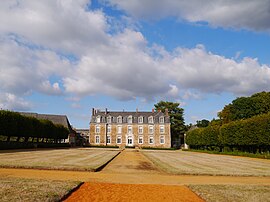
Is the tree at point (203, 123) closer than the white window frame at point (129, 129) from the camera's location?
No

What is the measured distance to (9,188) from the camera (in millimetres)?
7133

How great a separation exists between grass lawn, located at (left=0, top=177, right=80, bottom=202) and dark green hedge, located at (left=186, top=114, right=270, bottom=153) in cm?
2829

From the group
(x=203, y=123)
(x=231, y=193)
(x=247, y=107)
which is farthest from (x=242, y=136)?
(x=203, y=123)

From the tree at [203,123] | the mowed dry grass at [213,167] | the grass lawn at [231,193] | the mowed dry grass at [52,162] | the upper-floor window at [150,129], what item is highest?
the tree at [203,123]

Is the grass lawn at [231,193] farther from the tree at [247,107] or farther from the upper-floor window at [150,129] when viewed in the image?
the upper-floor window at [150,129]

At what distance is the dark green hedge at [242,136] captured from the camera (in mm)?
30655

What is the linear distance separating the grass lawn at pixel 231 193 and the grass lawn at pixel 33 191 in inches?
164

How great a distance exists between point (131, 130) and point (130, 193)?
58192mm

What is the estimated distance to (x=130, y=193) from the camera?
7.71 metres

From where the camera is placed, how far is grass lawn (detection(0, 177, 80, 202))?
627 centimetres

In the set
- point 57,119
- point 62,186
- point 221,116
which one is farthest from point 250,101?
point 62,186

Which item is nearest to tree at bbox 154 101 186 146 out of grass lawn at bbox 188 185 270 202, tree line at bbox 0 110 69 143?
tree line at bbox 0 110 69 143

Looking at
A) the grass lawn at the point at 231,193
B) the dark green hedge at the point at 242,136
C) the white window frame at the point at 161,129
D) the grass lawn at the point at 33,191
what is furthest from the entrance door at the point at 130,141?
the grass lawn at the point at 33,191

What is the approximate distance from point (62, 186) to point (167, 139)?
57678 millimetres
